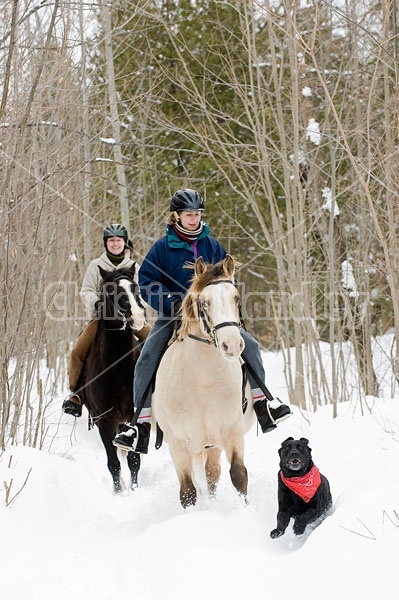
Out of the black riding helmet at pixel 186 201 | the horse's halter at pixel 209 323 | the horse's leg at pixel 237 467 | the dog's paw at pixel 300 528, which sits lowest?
the dog's paw at pixel 300 528

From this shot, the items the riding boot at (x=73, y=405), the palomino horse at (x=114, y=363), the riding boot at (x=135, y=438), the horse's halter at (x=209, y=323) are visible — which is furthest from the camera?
the riding boot at (x=73, y=405)

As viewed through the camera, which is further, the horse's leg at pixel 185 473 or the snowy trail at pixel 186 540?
the horse's leg at pixel 185 473

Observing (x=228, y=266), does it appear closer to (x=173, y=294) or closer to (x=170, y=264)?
(x=173, y=294)

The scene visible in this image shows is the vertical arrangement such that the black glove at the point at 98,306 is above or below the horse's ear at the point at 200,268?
below

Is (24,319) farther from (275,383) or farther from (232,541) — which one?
(275,383)

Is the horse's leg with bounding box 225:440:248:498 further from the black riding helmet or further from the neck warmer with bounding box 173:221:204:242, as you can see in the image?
the black riding helmet

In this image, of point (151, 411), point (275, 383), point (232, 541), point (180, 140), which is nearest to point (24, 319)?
point (151, 411)

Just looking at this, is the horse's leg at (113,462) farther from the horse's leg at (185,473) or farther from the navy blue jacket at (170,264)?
the navy blue jacket at (170,264)

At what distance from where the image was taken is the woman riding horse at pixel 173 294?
5.73 m

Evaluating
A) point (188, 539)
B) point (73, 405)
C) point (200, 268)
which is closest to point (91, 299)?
point (73, 405)

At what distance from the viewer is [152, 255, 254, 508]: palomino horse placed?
4.97 metres

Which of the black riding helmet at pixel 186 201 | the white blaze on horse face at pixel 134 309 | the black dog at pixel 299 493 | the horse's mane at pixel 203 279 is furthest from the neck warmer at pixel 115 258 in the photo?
the black dog at pixel 299 493

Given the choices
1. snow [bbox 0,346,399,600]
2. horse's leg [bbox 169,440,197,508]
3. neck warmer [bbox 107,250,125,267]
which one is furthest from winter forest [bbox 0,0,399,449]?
horse's leg [bbox 169,440,197,508]

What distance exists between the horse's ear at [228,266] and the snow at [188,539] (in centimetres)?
166
